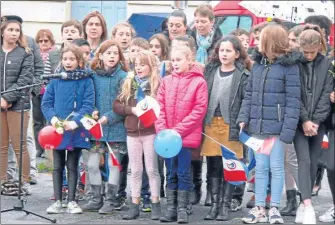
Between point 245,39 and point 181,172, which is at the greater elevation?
point 245,39

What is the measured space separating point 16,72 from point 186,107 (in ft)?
7.47

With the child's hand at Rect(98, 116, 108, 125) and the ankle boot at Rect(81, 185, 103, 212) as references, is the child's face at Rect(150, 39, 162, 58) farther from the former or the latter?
the ankle boot at Rect(81, 185, 103, 212)

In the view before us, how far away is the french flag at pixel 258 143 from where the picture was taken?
351 inches

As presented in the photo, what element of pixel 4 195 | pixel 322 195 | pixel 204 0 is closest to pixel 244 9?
pixel 204 0

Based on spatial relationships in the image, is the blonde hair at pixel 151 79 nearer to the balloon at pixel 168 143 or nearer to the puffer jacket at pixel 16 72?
the balloon at pixel 168 143

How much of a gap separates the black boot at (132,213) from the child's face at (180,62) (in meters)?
1.38

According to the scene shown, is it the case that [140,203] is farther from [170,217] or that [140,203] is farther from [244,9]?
[244,9]

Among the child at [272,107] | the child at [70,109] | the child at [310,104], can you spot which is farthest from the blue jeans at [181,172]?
the child at [310,104]

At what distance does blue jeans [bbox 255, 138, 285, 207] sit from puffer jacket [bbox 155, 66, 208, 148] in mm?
639

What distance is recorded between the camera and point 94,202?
31.4 ft

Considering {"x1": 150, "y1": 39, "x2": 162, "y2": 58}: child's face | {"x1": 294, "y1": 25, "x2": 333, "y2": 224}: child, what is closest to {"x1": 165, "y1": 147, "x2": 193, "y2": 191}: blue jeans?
{"x1": 294, "y1": 25, "x2": 333, "y2": 224}: child

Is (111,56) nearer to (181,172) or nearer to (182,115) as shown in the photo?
(182,115)

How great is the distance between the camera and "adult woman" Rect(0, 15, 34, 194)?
33.9 feet

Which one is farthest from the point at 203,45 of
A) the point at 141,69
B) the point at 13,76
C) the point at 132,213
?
the point at 132,213
